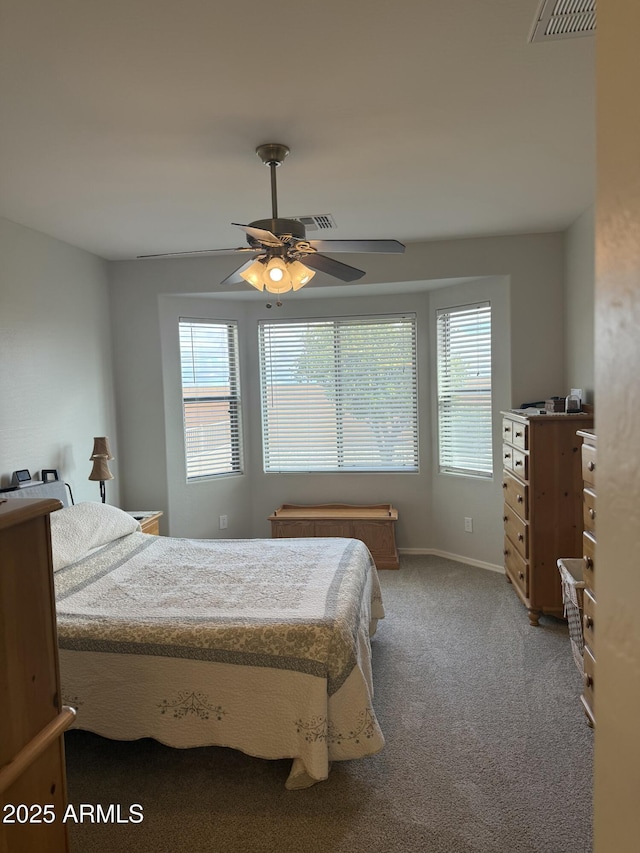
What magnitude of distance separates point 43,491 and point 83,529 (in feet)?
1.63

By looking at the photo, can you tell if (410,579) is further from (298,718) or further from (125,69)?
(125,69)

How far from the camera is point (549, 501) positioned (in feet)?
12.1

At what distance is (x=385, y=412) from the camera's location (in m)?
5.39

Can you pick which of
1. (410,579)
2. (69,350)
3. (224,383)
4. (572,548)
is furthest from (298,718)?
(224,383)

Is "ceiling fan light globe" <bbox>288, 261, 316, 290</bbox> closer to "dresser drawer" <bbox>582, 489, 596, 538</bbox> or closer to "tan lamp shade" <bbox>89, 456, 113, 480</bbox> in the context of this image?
"dresser drawer" <bbox>582, 489, 596, 538</bbox>

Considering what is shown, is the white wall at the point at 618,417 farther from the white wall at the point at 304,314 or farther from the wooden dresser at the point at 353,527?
the wooden dresser at the point at 353,527

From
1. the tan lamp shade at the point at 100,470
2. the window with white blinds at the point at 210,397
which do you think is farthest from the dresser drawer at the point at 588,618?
the window with white blinds at the point at 210,397

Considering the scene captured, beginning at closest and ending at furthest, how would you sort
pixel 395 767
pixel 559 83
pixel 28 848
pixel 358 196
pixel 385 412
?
1. pixel 28 848
2. pixel 559 83
3. pixel 395 767
4. pixel 358 196
5. pixel 385 412

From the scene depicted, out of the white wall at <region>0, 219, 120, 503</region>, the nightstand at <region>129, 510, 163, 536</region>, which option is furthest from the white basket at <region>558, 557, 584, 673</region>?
the white wall at <region>0, 219, 120, 503</region>

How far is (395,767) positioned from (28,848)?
5.43ft

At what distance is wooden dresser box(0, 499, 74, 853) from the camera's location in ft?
3.67

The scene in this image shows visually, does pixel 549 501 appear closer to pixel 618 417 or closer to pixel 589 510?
pixel 589 510

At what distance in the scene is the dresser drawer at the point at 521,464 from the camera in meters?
3.72

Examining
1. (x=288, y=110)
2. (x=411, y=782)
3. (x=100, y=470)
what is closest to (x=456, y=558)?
(x=411, y=782)
